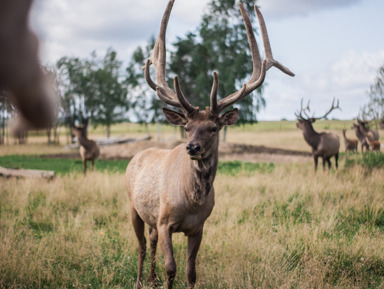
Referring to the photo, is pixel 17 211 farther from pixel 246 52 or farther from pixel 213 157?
pixel 246 52

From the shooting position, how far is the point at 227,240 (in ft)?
16.5

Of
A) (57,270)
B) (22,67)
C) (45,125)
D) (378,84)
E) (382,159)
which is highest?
(378,84)

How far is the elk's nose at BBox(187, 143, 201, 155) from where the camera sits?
10.4 ft

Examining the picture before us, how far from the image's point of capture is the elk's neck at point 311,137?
42.8ft

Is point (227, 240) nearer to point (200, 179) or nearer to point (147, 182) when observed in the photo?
point (147, 182)

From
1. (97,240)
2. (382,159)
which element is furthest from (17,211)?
(382,159)

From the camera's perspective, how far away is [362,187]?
7.91 m

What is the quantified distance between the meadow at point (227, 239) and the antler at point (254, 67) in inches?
A: 74.0

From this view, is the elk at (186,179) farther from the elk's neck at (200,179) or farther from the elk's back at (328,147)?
the elk's back at (328,147)

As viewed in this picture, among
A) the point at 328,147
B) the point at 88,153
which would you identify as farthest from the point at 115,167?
the point at 328,147

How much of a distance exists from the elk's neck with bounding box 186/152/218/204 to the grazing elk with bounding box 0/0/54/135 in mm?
2538

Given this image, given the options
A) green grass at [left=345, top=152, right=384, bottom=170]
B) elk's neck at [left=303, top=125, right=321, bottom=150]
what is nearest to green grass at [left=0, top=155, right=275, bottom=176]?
elk's neck at [left=303, top=125, right=321, bottom=150]

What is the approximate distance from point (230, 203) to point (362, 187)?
10.3 ft

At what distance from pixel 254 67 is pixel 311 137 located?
970 centimetres
